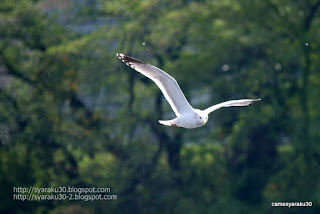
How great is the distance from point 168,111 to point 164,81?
451 inches

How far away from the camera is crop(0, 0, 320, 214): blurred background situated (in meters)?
22.9

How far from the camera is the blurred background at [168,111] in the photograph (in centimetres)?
2292

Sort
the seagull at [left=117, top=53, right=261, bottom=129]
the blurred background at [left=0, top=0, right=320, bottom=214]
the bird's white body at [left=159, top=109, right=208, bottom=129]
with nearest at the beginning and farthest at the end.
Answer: the seagull at [left=117, top=53, right=261, bottom=129] < the bird's white body at [left=159, top=109, right=208, bottom=129] < the blurred background at [left=0, top=0, right=320, bottom=214]

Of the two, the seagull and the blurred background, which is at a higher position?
the seagull

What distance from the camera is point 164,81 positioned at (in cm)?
1240

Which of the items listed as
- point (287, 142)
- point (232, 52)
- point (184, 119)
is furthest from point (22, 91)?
point (184, 119)

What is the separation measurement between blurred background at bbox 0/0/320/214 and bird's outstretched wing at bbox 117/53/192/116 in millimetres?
10014

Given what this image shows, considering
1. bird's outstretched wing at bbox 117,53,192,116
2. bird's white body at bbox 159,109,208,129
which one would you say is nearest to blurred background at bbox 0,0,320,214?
bird's outstretched wing at bbox 117,53,192,116

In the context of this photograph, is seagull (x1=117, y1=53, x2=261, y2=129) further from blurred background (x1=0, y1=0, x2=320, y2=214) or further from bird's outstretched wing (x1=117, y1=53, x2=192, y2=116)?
blurred background (x1=0, y1=0, x2=320, y2=214)

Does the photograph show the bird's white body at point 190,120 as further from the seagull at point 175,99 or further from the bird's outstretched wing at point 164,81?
the bird's outstretched wing at point 164,81

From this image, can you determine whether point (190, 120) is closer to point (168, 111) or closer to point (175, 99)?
point (175, 99)

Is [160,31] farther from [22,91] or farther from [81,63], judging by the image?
[22,91]

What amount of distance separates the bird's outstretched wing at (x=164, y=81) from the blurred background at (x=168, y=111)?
10014 millimetres

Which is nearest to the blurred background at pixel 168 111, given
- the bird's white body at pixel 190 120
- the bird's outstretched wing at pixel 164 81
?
the bird's outstretched wing at pixel 164 81
